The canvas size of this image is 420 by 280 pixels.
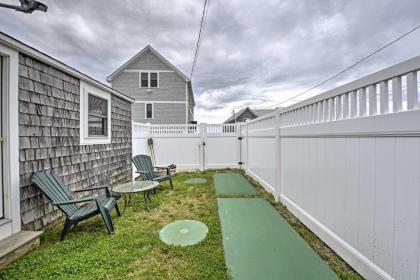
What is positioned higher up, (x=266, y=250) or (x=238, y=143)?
(x=238, y=143)

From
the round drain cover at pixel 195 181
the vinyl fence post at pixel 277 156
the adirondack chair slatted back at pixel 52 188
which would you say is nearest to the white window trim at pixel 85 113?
the adirondack chair slatted back at pixel 52 188

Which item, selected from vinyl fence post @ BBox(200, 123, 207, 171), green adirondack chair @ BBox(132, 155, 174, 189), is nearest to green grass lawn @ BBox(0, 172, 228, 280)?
green adirondack chair @ BBox(132, 155, 174, 189)

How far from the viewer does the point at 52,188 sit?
2705 mm

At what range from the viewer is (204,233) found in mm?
2607

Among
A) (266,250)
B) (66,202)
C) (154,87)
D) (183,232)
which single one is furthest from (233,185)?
(154,87)

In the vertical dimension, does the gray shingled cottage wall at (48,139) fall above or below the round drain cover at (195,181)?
above

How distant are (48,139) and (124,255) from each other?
2.06 m

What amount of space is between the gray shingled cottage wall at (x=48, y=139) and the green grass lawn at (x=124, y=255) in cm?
49

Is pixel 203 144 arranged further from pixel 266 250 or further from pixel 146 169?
pixel 266 250

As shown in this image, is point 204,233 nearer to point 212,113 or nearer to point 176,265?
point 176,265

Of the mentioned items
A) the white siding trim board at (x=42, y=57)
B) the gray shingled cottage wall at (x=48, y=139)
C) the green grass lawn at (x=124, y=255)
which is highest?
the white siding trim board at (x=42, y=57)

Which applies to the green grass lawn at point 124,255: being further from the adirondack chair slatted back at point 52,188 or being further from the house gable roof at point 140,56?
the house gable roof at point 140,56

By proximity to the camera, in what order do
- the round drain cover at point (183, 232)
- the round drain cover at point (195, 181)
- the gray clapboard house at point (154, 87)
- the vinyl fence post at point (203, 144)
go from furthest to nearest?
the gray clapboard house at point (154, 87) → the vinyl fence post at point (203, 144) → the round drain cover at point (195, 181) → the round drain cover at point (183, 232)

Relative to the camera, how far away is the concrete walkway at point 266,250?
5.91 ft
